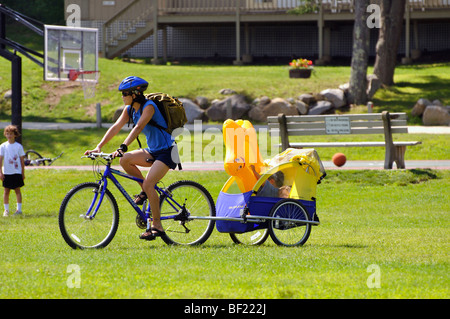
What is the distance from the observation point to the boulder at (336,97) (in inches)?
1113

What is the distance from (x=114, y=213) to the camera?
8430 mm

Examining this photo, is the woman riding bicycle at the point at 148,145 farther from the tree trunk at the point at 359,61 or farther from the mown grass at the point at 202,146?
the tree trunk at the point at 359,61

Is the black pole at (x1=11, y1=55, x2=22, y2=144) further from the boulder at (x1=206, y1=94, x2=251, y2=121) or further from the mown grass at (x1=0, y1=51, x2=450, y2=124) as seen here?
the boulder at (x1=206, y1=94, x2=251, y2=121)

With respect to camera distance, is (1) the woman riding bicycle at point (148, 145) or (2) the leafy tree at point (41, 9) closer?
(1) the woman riding bicycle at point (148, 145)

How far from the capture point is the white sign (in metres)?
16.5

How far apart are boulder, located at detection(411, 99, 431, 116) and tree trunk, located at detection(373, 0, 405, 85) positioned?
290 cm

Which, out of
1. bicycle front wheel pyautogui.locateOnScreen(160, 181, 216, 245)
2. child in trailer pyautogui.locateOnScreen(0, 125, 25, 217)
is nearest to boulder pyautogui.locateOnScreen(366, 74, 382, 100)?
child in trailer pyautogui.locateOnScreen(0, 125, 25, 217)

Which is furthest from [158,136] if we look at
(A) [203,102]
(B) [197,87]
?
(B) [197,87]

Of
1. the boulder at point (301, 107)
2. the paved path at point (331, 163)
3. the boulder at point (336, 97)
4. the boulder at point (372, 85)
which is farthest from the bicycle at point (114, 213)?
the boulder at point (372, 85)

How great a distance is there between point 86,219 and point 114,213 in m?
0.31

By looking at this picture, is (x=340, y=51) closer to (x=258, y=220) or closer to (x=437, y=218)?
(x=437, y=218)

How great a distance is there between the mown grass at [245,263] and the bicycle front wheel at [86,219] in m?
0.15

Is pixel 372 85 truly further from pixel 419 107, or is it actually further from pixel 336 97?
pixel 419 107

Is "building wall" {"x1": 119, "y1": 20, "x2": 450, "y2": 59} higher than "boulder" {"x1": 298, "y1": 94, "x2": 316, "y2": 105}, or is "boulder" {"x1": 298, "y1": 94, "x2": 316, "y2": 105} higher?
"building wall" {"x1": 119, "y1": 20, "x2": 450, "y2": 59}
